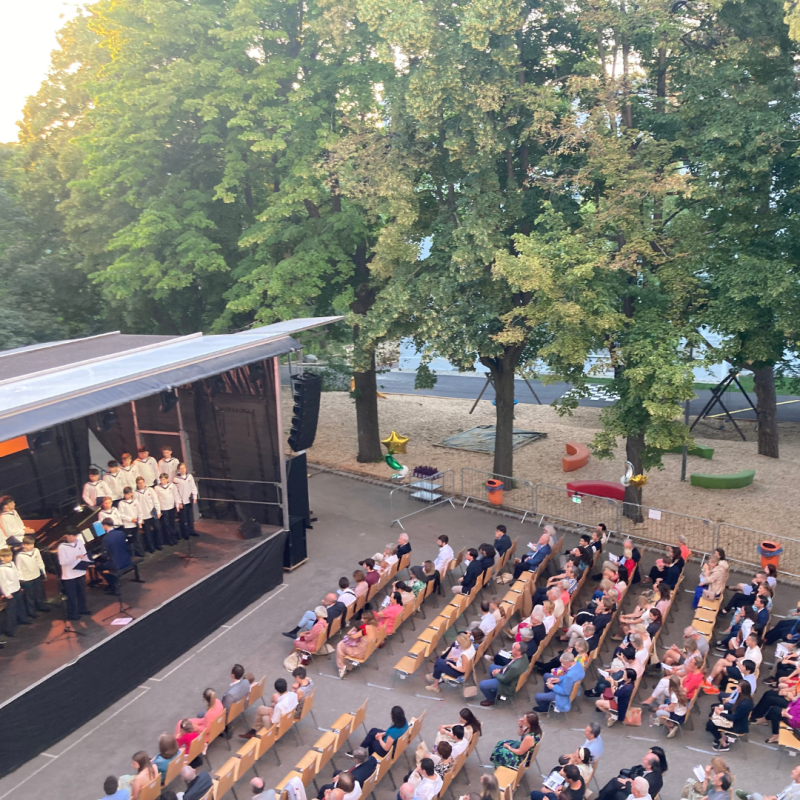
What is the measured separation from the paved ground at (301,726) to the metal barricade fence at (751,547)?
80 cm

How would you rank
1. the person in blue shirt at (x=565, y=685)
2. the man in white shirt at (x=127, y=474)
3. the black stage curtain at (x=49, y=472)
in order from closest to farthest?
1. the person in blue shirt at (x=565, y=685)
2. the man in white shirt at (x=127, y=474)
3. the black stage curtain at (x=49, y=472)

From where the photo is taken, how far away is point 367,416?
65.0 ft

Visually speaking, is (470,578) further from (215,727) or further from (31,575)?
(31,575)

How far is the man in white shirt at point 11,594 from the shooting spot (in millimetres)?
9523

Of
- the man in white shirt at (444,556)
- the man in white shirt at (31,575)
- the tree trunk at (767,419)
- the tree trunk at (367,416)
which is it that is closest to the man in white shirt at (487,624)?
the man in white shirt at (444,556)

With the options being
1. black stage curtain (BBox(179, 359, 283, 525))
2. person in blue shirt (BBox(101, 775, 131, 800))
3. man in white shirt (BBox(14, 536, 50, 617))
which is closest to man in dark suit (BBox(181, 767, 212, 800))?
person in blue shirt (BBox(101, 775, 131, 800))

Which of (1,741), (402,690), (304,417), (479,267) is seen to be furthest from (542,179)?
(1,741)

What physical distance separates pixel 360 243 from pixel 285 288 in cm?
252

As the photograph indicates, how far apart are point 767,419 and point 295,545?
1278 centimetres

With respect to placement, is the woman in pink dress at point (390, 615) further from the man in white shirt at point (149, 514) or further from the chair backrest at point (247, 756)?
the man in white shirt at point (149, 514)

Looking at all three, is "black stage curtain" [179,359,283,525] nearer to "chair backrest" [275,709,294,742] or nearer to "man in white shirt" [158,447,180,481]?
"man in white shirt" [158,447,180,481]

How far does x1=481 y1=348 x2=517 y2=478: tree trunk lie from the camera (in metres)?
16.4

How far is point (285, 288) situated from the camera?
639 inches

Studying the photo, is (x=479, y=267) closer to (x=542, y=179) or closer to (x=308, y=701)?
(x=542, y=179)
